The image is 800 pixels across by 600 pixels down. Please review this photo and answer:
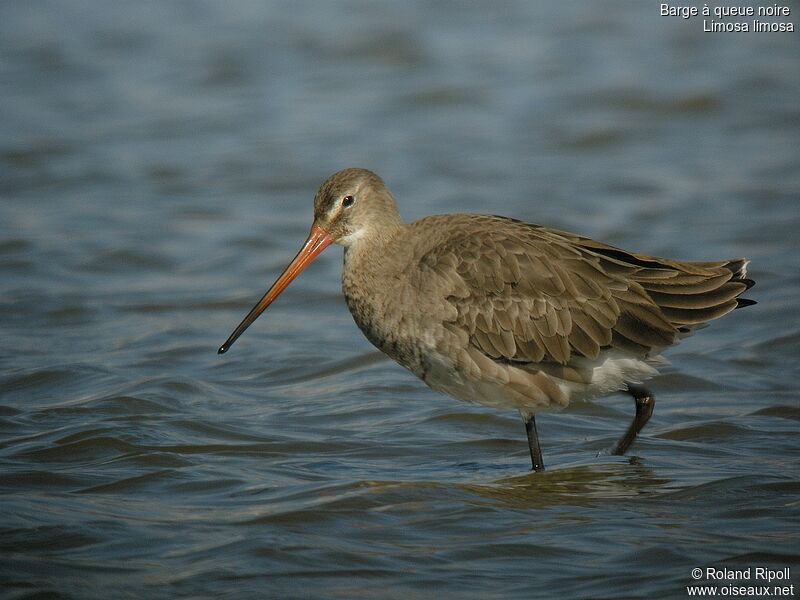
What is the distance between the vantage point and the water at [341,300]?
543 cm

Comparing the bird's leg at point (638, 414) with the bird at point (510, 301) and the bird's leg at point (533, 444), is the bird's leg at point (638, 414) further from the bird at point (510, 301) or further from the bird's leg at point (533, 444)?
the bird's leg at point (533, 444)

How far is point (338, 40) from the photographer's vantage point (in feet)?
53.2

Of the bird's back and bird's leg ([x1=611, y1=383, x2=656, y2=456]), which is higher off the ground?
the bird's back

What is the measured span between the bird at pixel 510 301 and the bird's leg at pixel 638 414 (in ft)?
0.06

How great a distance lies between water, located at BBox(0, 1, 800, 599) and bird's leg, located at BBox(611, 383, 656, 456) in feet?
0.51

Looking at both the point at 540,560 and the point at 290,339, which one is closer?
the point at 540,560

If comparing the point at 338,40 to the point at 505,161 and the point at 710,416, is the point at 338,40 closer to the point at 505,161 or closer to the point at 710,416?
the point at 505,161

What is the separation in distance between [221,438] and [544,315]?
6.25 feet

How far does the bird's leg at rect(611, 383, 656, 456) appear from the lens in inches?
269

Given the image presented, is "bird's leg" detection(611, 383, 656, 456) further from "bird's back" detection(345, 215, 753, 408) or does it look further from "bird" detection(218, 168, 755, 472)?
"bird's back" detection(345, 215, 753, 408)

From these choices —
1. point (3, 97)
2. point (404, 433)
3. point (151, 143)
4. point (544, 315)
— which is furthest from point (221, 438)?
point (3, 97)

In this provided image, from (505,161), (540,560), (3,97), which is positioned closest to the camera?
(540,560)

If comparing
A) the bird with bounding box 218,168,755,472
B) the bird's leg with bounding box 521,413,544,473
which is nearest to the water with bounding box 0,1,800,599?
the bird's leg with bounding box 521,413,544,473

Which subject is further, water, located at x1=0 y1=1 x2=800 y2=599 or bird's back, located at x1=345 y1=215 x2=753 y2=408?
bird's back, located at x1=345 y1=215 x2=753 y2=408
